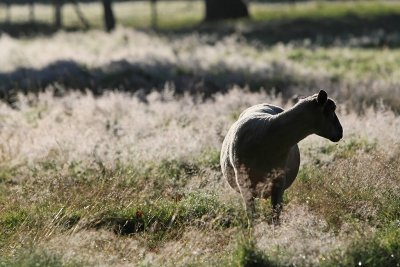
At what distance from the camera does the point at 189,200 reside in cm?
1016

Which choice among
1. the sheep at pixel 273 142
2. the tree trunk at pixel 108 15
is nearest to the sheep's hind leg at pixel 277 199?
the sheep at pixel 273 142

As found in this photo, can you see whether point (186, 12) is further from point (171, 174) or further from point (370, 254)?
point (370, 254)

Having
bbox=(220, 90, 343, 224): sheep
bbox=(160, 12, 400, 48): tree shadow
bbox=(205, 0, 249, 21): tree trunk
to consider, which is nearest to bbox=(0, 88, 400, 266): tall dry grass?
bbox=(220, 90, 343, 224): sheep

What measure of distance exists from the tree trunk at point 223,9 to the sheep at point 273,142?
3349 centimetres

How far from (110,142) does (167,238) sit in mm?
4278

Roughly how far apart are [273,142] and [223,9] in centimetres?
3452

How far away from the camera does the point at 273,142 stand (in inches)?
358

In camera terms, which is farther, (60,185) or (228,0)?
(228,0)

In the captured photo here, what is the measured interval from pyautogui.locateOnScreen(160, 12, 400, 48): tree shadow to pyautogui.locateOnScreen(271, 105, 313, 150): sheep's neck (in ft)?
77.2

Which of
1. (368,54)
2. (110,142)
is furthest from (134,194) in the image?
(368,54)

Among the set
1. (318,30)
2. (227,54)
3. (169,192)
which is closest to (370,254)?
(169,192)

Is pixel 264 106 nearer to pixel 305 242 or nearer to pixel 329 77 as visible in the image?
pixel 305 242

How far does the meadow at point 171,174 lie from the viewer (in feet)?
27.2

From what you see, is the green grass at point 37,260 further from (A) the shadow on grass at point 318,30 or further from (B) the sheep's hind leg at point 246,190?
(A) the shadow on grass at point 318,30
